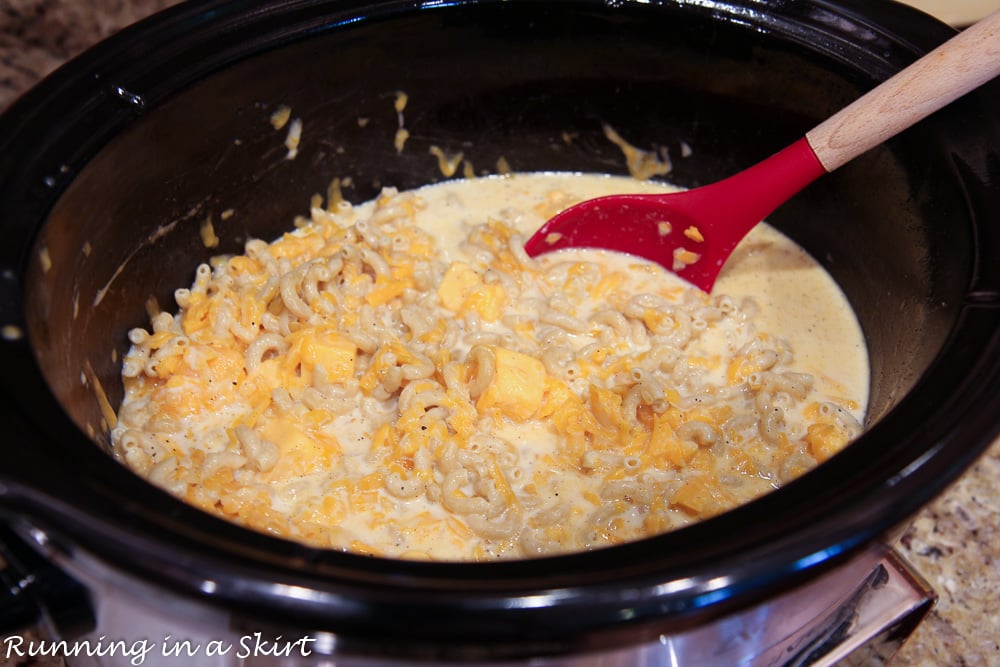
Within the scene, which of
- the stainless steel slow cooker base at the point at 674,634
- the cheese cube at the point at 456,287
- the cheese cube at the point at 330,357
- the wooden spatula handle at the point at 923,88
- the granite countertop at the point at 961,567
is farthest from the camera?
the cheese cube at the point at 456,287

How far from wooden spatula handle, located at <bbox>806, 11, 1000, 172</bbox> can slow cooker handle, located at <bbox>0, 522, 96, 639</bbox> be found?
1.28 meters

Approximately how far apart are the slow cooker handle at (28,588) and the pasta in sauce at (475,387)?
1.26 feet

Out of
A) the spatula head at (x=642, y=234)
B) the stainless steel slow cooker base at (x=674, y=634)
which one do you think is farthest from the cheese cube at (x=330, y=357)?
the stainless steel slow cooker base at (x=674, y=634)

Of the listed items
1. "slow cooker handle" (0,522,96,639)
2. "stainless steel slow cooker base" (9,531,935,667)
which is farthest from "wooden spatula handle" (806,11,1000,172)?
"slow cooker handle" (0,522,96,639)

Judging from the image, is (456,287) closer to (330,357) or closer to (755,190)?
(330,357)

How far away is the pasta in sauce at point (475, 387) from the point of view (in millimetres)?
1363

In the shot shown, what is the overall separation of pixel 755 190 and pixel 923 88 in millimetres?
345

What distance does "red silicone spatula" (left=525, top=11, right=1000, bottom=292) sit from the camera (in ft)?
4.38

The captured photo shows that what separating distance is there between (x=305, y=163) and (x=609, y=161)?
2.18ft

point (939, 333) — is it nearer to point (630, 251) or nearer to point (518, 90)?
point (630, 251)

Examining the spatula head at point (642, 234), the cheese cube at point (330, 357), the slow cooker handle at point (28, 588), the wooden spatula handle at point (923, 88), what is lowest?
the slow cooker handle at point (28, 588)

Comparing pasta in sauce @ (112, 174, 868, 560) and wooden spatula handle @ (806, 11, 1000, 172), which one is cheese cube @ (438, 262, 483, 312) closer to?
Answer: pasta in sauce @ (112, 174, 868, 560)

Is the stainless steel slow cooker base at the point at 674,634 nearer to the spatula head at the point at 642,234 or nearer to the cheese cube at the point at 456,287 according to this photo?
the spatula head at the point at 642,234

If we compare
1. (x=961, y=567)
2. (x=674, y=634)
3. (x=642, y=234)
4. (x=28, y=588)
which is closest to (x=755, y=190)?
(x=642, y=234)
